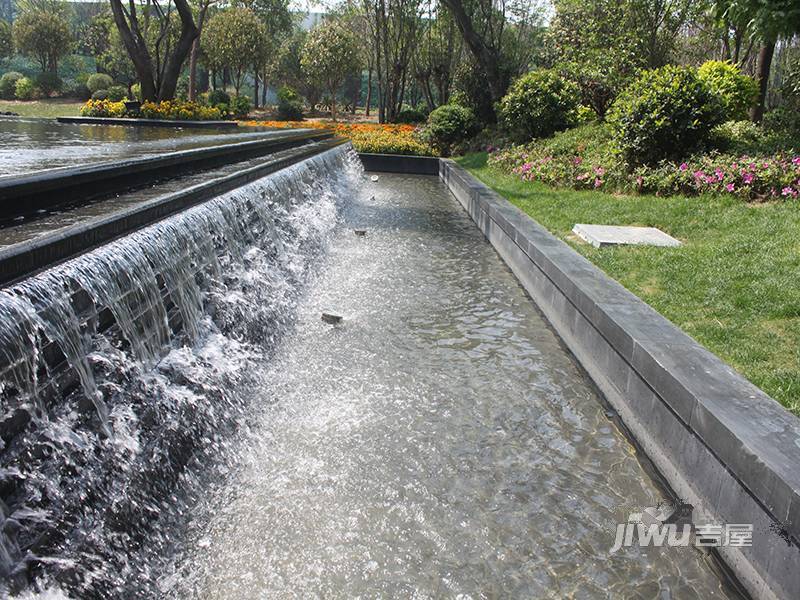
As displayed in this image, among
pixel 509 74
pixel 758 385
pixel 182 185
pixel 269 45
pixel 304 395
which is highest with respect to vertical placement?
pixel 269 45

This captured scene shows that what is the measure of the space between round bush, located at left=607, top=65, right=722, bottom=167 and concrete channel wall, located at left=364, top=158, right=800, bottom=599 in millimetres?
5384

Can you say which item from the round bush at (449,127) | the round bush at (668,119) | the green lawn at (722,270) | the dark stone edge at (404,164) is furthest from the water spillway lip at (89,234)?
the round bush at (449,127)

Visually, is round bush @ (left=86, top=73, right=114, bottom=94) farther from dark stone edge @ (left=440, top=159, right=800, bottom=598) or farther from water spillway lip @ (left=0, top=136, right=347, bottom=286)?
dark stone edge @ (left=440, top=159, right=800, bottom=598)

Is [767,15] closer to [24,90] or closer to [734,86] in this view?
[734,86]

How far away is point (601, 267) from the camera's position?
19.6 feet

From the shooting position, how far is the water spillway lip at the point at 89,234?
8.39 ft

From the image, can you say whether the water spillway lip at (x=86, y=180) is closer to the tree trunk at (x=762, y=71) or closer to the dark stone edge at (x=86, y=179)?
the dark stone edge at (x=86, y=179)

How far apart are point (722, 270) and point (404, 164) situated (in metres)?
13.9

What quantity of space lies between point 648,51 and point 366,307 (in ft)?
57.8

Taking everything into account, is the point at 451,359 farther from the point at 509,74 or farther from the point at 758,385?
the point at 509,74

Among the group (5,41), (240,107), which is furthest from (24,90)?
(5,41)

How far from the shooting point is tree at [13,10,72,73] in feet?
135

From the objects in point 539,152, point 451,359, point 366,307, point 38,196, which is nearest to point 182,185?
point 38,196

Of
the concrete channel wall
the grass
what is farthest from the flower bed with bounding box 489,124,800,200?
the grass
